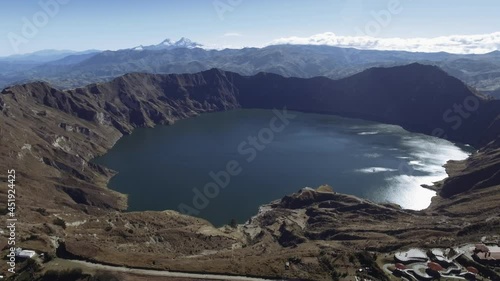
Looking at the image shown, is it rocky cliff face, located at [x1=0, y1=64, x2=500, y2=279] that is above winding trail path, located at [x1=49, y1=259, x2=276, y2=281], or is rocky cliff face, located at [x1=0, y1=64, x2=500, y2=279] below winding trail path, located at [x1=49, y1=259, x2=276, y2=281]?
below

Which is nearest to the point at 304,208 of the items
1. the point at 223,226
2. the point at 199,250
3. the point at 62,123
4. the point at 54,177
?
the point at 223,226

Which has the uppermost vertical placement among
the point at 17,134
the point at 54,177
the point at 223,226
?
the point at 17,134

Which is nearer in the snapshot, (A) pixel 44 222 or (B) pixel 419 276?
(B) pixel 419 276

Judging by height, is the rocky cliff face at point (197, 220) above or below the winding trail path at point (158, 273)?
below

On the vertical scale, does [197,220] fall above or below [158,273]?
below

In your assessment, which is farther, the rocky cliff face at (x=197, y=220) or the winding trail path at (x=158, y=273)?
the rocky cliff face at (x=197, y=220)

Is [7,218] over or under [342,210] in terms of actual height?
over

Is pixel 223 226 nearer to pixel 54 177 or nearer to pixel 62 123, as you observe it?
pixel 54 177

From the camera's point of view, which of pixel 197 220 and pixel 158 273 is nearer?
pixel 158 273

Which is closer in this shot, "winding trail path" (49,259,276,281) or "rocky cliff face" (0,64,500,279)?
"winding trail path" (49,259,276,281)

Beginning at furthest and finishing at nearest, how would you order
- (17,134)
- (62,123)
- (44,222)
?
(62,123) < (17,134) < (44,222)

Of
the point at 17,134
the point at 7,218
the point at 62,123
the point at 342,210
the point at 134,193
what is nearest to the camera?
the point at 7,218
